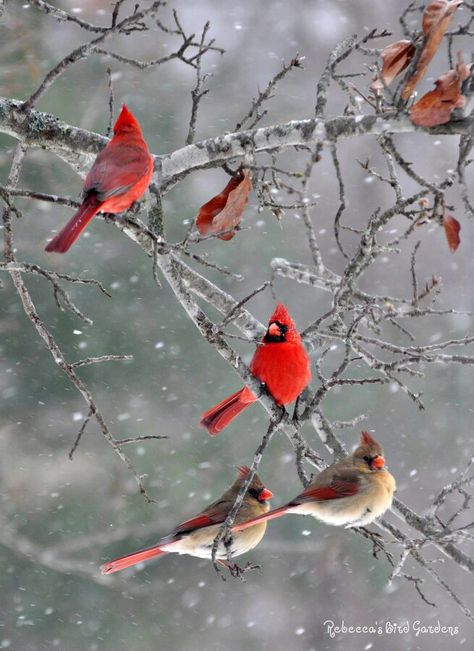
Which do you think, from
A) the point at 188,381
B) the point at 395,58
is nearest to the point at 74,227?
the point at 395,58

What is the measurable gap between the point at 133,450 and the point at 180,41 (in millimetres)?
3719

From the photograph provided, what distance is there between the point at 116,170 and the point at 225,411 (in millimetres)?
959

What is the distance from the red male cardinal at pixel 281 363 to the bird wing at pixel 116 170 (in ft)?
2.16

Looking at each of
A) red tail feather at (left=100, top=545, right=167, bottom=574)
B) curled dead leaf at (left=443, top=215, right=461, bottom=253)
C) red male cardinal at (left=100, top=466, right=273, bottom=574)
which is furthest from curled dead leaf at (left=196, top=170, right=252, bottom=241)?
red tail feather at (left=100, top=545, right=167, bottom=574)

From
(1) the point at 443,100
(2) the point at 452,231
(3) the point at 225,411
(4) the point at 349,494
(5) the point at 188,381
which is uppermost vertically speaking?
(5) the point at 188,381

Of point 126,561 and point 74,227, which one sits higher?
point 74,227

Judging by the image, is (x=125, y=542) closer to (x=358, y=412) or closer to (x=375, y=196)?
(x=358, y=412)

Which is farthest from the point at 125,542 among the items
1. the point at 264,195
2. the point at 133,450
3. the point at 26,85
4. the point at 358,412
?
the point at 264,195

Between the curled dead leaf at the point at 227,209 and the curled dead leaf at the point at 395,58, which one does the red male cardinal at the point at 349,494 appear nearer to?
the curled dead leaf at the point at 227,209

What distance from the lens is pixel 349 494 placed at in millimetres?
3037

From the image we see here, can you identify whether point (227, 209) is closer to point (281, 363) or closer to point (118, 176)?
point (118, 176)

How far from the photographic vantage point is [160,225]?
2.98 m

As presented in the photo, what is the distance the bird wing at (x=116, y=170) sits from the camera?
2.64 meters

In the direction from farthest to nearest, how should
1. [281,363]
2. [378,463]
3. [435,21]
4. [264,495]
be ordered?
[264,495] → [378,463] → [281,363] → [435,21]
